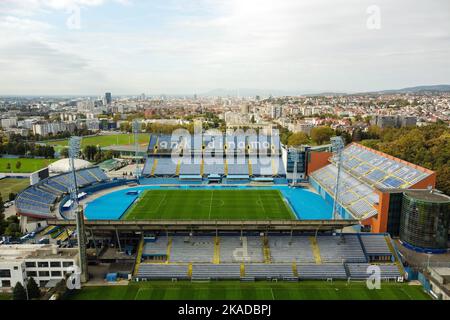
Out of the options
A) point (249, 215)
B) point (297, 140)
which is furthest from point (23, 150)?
point (297, 140)

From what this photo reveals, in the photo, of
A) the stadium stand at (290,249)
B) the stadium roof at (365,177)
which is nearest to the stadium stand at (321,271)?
the stadium stand at (290,249)

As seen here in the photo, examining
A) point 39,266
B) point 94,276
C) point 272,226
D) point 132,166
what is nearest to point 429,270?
point 272,226

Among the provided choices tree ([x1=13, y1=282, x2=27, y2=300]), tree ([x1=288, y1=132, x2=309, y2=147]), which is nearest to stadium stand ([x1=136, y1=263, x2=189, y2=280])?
tree ([x1=13, y1=282, x2=27, y2=300])

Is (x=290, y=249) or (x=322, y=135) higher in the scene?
(x=322, y=135)

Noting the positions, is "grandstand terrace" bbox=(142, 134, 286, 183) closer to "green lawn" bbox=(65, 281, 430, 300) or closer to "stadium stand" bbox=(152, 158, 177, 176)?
"stadium stand" bbox=(152, 158, 177, 176)

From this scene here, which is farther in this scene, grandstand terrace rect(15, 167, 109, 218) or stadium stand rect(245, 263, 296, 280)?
grandstand terrace rect(15, 167, 109, 218)

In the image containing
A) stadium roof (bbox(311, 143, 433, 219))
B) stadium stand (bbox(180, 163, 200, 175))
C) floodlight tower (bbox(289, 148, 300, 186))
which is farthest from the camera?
stadium stand (bbox(180, 163, 200, 175))

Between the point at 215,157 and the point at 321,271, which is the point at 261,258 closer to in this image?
the point at 321,271
